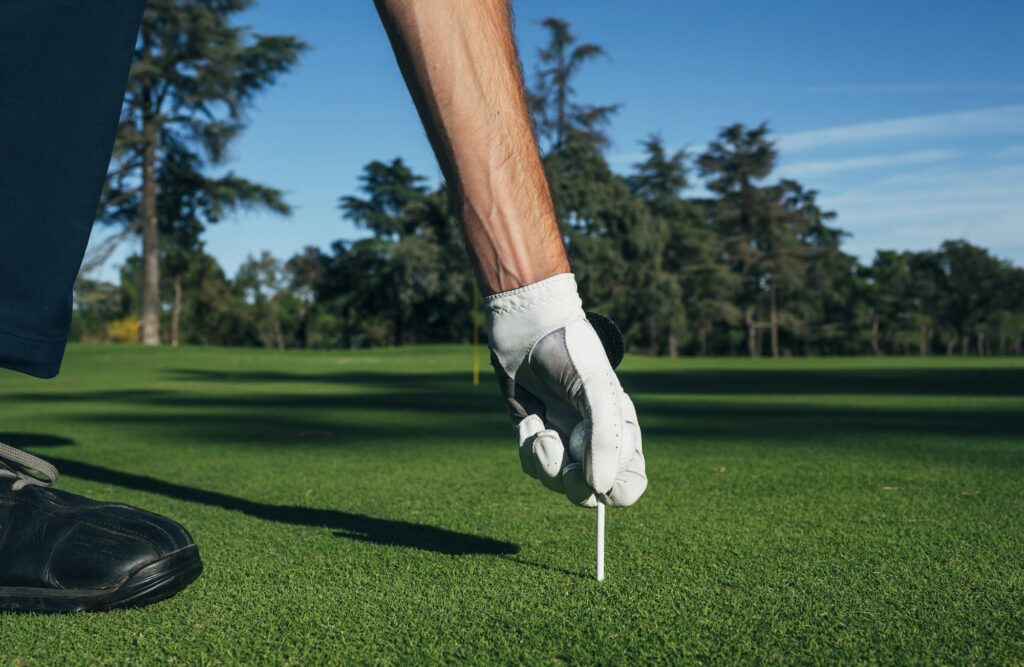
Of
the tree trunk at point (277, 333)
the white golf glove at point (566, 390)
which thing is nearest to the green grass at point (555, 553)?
the white golf glove at point (566, 390)

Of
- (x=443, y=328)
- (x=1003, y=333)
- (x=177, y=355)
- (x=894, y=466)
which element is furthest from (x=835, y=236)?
(x=894, y=466)

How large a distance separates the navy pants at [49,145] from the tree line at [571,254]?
30.1m

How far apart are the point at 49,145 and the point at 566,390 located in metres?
0.84

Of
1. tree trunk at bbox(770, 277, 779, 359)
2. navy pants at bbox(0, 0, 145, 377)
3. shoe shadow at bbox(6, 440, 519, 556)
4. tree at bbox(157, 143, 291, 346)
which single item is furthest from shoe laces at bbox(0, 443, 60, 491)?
tree trunk at bbox(770, 277, 779, 359)

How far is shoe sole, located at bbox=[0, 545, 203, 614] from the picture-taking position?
148 cm

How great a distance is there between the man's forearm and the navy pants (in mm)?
423

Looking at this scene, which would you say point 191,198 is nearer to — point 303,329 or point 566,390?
point 303,329

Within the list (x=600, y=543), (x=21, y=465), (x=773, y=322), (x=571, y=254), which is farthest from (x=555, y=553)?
(x=773, y=322)

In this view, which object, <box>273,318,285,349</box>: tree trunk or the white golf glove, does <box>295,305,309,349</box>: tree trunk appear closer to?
<box>273,318,285,349</box>: tree trunk

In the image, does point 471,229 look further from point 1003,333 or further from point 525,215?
point 1003,333

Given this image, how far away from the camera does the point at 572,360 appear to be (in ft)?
4.36

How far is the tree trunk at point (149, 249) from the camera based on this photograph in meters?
30.3

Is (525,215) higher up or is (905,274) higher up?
(905,274)

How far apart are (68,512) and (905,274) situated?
220ft
